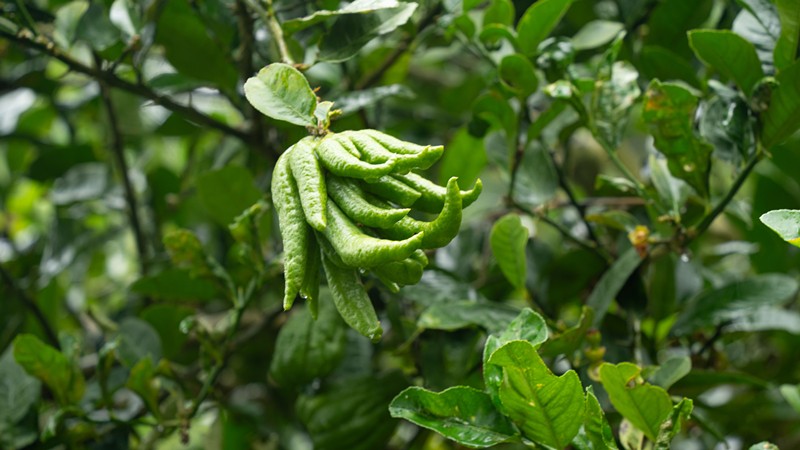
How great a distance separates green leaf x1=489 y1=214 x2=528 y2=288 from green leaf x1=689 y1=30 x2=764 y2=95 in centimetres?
24

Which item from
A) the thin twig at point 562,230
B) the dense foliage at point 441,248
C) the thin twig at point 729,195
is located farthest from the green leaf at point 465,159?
the thin twig at point 729,195

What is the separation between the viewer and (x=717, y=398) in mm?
1457

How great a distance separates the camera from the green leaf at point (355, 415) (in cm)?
102

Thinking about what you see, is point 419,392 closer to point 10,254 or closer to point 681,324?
point 681,324

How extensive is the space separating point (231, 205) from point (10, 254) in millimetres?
771

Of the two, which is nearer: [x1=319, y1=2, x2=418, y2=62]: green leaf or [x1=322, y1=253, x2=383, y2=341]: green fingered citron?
[x1=322, y1=253, x2=383, y2=341]: green fingered citron

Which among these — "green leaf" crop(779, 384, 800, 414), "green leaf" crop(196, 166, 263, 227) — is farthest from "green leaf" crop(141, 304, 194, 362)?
"green leaf" crop(779, 384, 800, 414)

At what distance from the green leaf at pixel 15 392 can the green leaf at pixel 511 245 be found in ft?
1.88

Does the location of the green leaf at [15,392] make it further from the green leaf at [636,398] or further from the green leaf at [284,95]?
the green leaf at [636,398]

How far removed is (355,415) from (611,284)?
34 cm

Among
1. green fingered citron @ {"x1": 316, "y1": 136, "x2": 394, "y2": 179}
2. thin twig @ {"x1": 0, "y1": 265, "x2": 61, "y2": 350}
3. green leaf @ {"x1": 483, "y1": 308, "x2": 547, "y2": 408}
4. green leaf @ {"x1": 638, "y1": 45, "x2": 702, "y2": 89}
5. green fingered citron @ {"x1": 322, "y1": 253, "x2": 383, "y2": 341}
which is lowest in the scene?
thin twig @ {"x1": 0, "y1": 265, "x2": 61, "y2": 350}

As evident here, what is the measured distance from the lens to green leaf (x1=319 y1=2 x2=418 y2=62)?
81cm

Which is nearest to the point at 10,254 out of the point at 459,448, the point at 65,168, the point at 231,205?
the point at 65,168

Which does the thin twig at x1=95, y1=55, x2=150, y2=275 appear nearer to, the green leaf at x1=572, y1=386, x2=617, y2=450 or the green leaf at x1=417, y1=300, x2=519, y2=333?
the green leaf at x1=417, y1=300, x2=519, y2=333
